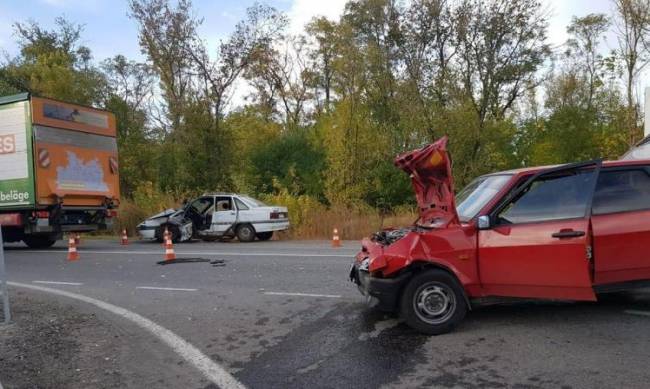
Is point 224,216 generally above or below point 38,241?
above

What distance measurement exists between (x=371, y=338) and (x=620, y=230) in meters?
2.64

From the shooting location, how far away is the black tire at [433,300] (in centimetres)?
539

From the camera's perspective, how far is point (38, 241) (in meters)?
17.8

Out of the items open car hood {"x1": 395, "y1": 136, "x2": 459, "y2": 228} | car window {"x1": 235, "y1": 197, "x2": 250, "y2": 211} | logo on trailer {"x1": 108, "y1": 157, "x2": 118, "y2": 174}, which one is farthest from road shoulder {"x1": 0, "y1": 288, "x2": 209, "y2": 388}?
car window {"x1": 235, "y1": 197, "x2": 250, "y2": 211}

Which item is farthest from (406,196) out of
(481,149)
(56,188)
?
(56,188)

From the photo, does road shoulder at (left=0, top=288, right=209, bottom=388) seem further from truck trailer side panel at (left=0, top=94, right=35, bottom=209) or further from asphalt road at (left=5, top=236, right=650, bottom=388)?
truck trailer side panel at (left=0, top=94, right=35, bottom=209)

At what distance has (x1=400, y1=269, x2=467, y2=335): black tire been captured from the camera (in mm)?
5395

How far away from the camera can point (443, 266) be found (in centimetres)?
539

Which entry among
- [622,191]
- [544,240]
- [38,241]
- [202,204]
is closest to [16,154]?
[38,241]

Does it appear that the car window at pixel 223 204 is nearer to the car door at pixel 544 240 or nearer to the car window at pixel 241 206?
the car window at pixel 241 206

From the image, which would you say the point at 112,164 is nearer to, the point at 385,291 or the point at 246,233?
the point at 246,233

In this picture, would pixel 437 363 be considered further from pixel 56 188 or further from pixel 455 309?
pixel 56 188

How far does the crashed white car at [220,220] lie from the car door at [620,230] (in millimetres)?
13538

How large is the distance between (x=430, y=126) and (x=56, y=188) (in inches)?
572
